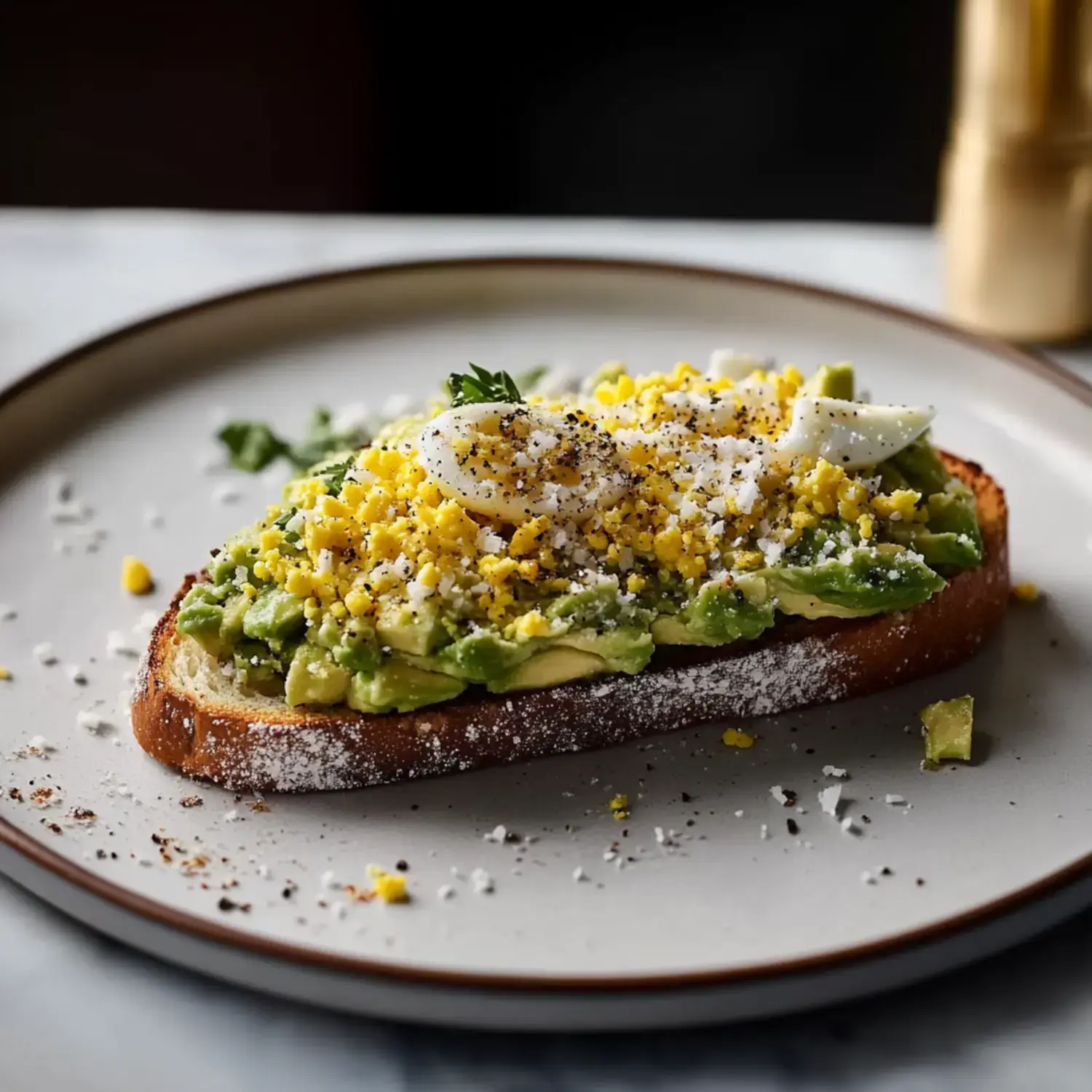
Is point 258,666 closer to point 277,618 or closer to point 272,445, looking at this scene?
point 277,618

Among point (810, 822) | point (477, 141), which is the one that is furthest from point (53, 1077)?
point (477, 141)

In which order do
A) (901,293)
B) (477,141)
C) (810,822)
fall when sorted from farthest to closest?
(477,141) → (901,293) → (810,822)

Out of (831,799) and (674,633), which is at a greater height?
(674,633)

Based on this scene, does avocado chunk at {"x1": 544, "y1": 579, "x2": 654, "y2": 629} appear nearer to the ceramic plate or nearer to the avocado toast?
the avocado toast

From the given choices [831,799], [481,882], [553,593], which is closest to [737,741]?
[831,799]

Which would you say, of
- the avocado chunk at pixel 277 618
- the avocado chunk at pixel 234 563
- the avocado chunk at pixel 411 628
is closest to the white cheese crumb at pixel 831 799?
the avocado chunk at pixel 411 628

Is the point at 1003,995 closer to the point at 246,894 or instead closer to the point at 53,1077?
the point at 246,894
